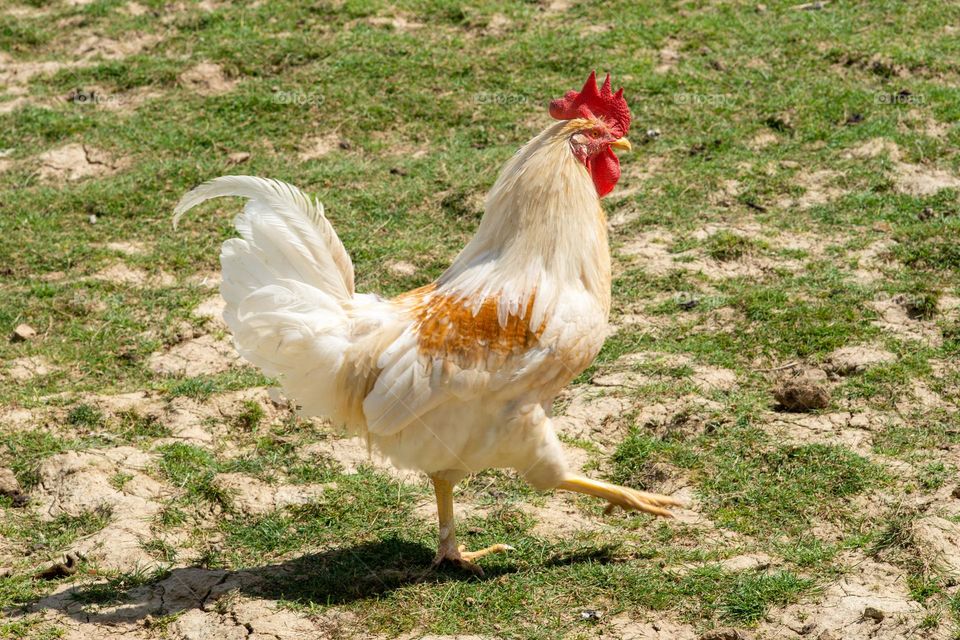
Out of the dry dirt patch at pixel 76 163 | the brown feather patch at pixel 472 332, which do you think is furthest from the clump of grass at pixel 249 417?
the dry dirt patch at pixel 76 163

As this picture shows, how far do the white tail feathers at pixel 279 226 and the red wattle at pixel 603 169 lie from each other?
1437mm

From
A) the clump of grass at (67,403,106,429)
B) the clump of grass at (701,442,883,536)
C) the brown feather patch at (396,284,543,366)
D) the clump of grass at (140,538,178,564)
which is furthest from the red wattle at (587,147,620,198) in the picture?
the clump of grass at (67,403,106,429)

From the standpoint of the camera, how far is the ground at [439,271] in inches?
197

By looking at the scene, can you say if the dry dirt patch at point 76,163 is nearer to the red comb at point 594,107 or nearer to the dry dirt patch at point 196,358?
the dry dirt patch at point 196,358

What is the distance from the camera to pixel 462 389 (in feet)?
16.0

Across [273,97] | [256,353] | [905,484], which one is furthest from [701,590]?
[273,97]

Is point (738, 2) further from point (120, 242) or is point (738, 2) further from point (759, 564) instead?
point (759, 564)

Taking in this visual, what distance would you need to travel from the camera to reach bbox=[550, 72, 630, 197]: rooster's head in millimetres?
5402

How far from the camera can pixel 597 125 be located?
5410 mm

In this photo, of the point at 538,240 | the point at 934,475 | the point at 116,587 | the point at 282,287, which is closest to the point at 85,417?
the point at 116,587

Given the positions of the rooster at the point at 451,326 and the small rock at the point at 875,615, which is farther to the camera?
the rooster at the point at 451,326

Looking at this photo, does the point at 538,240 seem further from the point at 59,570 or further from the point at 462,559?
the point at 59,570

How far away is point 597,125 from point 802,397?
7.03 ft

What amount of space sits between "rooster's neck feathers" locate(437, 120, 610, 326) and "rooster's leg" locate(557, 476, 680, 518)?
88 cm
